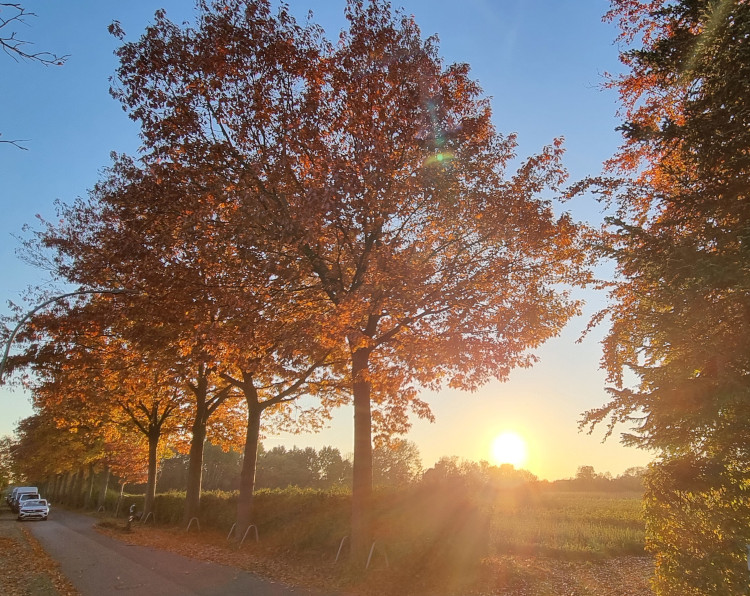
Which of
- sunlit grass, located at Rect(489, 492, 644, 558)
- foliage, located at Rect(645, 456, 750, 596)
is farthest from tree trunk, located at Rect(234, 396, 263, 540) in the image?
foliage, located at Rect(645, 456, 750, 596)

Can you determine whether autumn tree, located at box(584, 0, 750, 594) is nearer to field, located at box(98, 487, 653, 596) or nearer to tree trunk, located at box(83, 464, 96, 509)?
field, located at box(98, 487, 653, 596)

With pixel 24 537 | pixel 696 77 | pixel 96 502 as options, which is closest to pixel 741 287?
pixel 696 77

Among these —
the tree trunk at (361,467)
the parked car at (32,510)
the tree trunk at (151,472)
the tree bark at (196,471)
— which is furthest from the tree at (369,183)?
the parked car at (32,510)

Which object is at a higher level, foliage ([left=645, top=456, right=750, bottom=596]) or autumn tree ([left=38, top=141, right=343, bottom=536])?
autumn tree ([left=38, top=141, right=343, bottom=536])

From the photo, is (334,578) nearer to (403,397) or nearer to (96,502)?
(403,397)

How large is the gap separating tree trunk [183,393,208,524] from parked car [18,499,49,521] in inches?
727

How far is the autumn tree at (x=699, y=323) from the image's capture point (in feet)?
22.7

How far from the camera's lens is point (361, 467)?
42.5ft

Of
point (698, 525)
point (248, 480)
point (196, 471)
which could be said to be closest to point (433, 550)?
point (698, 525)

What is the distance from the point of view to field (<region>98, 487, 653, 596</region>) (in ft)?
37.1

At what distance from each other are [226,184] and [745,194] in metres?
10.3

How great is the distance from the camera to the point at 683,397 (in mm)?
7387

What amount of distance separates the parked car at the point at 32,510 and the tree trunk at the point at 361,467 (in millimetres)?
32449

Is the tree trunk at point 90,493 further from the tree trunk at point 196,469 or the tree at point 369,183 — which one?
the tree at point 369,183
